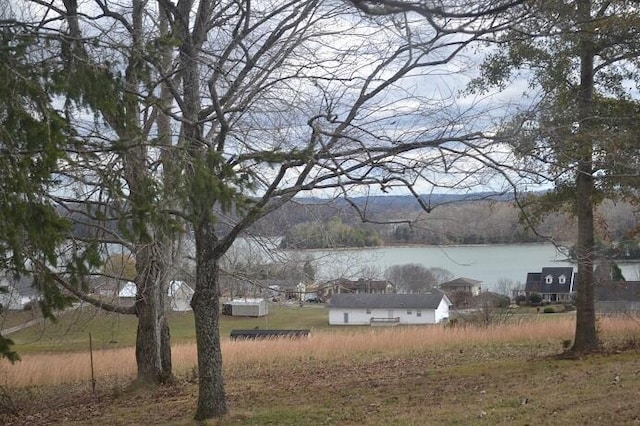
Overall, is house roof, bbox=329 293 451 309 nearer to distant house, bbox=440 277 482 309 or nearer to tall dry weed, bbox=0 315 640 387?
distant house, bbox=440 277 482 309

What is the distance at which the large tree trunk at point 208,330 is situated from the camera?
831 cm

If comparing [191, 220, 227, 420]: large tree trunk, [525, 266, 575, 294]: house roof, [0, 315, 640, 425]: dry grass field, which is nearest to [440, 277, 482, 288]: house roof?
[525, 266, 575, 294]: house roof

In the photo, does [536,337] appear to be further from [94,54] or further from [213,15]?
[94,54]

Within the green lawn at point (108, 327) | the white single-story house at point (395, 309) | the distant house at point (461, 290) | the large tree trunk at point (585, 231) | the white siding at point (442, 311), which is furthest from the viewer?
the white siding at point (442, 311)

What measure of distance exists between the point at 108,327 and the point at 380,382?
6.55m

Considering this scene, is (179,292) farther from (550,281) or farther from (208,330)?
(550,281)

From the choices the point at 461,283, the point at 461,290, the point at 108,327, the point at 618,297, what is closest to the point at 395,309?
the point at 461,290

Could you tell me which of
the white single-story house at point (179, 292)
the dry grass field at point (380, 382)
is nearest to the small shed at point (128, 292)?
the white single-story house at point (179, 292)

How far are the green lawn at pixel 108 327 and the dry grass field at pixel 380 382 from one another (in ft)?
3.04

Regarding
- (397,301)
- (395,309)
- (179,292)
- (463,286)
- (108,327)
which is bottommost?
(395,309)

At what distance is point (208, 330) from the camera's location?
832cm

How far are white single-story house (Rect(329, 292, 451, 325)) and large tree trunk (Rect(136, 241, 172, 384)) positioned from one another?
2172 centimetres

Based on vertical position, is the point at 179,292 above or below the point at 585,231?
below

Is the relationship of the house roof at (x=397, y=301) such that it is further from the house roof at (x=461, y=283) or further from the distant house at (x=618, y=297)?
the distant house at (x=618, y=297)
